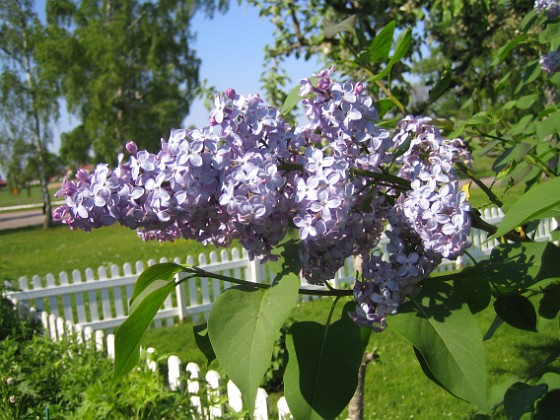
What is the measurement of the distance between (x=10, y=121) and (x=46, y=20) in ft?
14.2

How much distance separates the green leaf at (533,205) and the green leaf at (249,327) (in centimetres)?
28

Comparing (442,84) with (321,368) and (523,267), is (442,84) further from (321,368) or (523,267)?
(321,368)

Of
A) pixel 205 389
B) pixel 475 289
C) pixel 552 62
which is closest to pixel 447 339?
pixel 475 289

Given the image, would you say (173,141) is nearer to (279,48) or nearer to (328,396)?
(328,396)

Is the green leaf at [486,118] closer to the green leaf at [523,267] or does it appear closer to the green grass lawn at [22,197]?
the green leaf at [523,267]

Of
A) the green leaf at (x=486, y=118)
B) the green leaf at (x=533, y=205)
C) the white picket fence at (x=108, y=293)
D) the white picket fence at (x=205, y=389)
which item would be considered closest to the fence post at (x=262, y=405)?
the white picket fence at (x=205, y=389)

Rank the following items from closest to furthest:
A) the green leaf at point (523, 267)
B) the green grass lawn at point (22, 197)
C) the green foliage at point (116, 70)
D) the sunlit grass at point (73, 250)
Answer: the green leaf at point (523, 267)
the sunlit grass at point (73, 250)
the green foliage at point (116, 70)
the green grass lawn at point (22, 197)

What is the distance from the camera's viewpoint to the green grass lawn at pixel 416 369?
14.0 ft

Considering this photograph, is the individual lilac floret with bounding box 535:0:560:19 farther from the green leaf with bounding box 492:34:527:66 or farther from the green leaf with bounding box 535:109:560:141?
the green leaf with bounding box 535:109:560:141

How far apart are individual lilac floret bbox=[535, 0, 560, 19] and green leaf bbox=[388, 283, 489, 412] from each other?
1366 millimetres

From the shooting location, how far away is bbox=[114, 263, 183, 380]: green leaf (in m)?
0.80

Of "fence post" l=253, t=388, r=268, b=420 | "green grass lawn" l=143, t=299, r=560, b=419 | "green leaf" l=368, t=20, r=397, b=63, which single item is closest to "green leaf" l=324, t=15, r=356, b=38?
"green leaf" l=368, t=20, r=397, b=63

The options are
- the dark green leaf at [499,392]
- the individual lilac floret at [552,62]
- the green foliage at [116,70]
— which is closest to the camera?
the dark green leaf at [499,392]

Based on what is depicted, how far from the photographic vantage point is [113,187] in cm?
85
